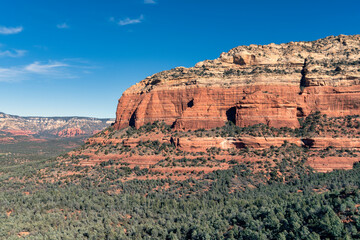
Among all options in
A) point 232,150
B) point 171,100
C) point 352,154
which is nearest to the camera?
point 352,154

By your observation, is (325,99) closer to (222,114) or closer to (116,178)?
(222,114)

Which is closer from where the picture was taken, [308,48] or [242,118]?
[242,118]

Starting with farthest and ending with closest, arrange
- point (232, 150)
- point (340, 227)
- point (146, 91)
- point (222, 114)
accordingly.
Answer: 1. point (146, 91)
2. point (222, 114)
3. point (232, 150)
4. point (340, 227)

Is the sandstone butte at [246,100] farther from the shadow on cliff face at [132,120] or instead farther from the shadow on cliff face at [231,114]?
the shadow on cliff face at [231,114]

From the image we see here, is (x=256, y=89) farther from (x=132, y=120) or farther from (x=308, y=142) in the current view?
(x=132, y=120)

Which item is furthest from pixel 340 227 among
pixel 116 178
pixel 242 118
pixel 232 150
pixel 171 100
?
pixel 171 100

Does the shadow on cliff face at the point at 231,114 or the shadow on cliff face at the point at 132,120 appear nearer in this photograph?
the shadow on cliff face at the point at 231,114

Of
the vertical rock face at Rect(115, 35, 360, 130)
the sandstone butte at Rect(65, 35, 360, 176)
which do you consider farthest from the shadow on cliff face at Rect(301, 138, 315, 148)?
the vertical rock face at Rect(115, 35, 360, 130)

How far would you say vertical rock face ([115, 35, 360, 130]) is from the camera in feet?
185

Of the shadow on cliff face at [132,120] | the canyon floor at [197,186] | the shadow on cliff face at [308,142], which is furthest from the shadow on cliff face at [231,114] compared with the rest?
the shadow on cliff face at [132,120]

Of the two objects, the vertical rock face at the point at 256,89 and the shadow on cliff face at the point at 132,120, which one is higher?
the vertical rock face at the point at 256,89

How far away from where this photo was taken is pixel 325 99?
190ft

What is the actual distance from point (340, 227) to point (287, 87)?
135 feet

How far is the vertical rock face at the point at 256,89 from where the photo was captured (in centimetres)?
5644
